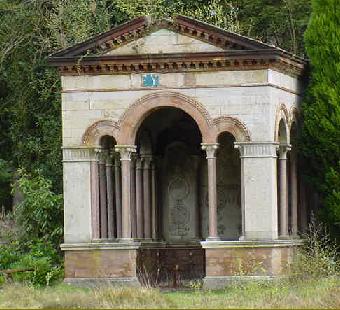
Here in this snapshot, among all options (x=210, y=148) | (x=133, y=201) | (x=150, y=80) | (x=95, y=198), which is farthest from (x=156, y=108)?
(x=133, y=201)

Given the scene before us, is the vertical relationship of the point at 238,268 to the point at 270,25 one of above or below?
below

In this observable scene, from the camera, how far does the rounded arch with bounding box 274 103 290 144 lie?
104ft

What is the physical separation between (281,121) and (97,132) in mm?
4505

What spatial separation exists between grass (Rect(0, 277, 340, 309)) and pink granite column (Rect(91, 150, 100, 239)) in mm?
3179

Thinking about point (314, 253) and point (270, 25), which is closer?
point (314, 253)

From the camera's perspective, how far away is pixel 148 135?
115 ft

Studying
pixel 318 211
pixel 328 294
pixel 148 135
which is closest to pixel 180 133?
pixel 148 135

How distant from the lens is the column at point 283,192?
105ft

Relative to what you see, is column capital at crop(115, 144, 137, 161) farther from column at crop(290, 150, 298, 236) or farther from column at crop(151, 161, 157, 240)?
column at crop(290, 150, 298, 236)

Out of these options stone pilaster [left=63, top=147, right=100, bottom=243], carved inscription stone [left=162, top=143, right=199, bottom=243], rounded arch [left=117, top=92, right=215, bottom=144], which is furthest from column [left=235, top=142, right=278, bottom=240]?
carved inscription stone [left=162, top=143, right=199, bottom=243]

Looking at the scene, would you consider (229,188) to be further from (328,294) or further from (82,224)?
(328,294)

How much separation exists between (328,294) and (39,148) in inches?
627

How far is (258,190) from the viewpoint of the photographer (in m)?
30.8

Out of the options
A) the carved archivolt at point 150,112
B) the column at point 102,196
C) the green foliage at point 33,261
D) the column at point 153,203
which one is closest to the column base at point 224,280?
the carved archivolt at point 150,112
